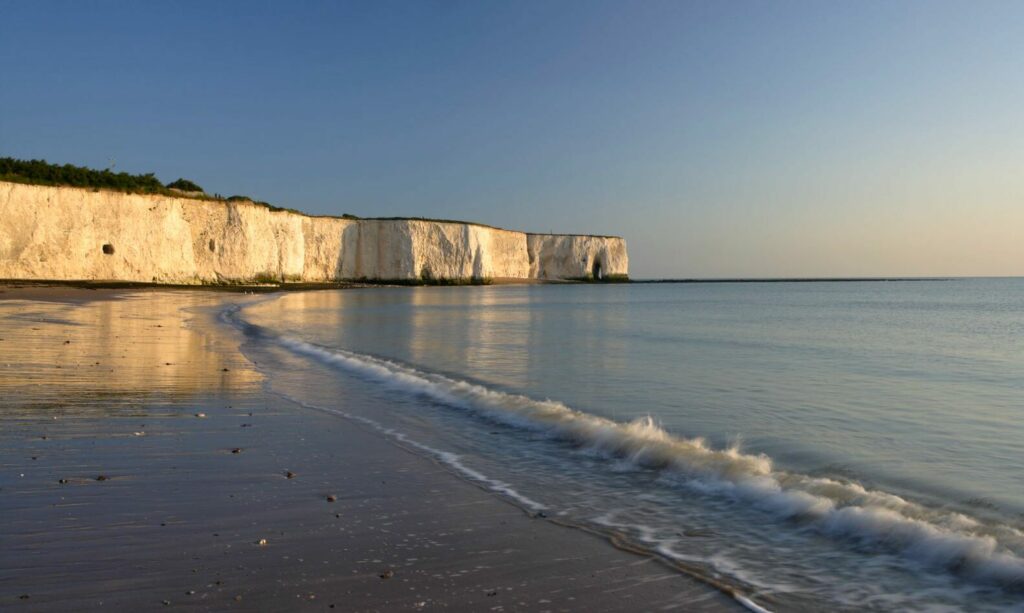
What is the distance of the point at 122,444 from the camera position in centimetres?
482

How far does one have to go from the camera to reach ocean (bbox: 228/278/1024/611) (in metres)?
3.10

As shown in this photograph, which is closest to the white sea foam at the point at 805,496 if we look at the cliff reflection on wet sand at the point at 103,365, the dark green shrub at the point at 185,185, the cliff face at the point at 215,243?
the cliff reflection on wet sand at the point at 103,365

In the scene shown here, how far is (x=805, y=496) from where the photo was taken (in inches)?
159

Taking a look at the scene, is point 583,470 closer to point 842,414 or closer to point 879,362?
point 842,414

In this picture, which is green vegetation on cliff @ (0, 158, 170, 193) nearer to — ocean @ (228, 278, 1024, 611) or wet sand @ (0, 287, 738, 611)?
ocean @ (228, 278, 1024, 611)

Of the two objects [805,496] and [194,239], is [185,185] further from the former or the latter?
[805,496]

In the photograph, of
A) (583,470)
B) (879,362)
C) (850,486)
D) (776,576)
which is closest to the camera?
(776,576)

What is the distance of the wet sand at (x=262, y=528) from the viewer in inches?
100

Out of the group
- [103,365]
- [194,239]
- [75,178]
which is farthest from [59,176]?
[103,365]

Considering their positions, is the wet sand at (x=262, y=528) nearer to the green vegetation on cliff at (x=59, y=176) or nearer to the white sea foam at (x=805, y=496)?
the white sea foam at (x=805, y=496)

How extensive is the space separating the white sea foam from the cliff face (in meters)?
32.9

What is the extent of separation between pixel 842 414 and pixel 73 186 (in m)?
37.0

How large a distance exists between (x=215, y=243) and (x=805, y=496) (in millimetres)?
46241

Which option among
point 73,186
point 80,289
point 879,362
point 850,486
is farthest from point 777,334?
point 73,186
